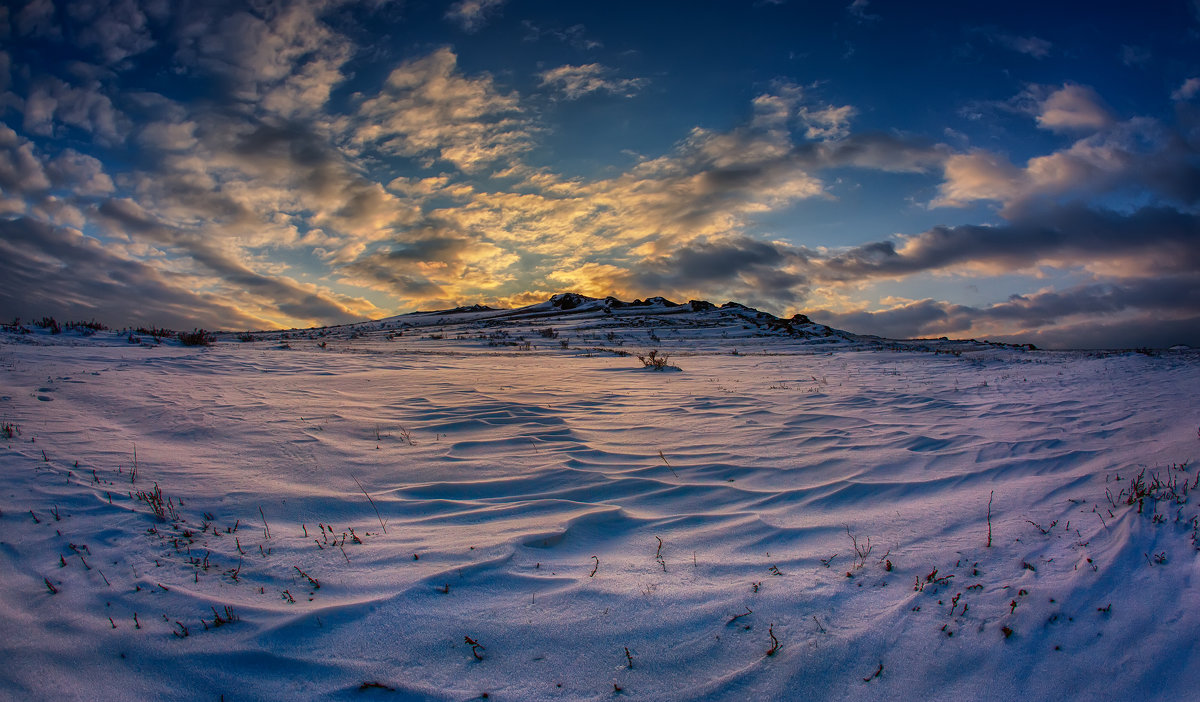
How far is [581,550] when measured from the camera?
3111 mm

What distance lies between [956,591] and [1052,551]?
0.81m

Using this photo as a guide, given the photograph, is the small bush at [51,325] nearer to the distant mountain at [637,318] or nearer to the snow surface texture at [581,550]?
the snow surface texture at [581,550]

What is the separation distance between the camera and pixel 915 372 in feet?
37.7

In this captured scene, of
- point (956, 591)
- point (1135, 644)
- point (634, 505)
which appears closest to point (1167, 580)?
point (1135, 644)

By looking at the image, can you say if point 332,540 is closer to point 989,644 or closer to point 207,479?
point 207,479

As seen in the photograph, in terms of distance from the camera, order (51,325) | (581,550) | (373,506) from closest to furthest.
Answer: (581,550)
(373,506)
(51,325)

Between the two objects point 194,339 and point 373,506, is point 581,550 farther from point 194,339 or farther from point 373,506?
point 194,339

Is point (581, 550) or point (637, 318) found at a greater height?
point (637, 318)

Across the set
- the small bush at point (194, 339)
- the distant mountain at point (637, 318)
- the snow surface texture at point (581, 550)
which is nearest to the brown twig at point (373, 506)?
the snow surface texture at point (581, 550)

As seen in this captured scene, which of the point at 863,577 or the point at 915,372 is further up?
the point at 915,372

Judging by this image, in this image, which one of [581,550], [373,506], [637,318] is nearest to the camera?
[581,550]

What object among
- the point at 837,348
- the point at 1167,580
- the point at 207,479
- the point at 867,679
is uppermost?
the point at 837,348

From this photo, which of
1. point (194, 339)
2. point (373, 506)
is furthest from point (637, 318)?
point (373, 506)

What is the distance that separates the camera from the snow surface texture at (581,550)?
210cm
